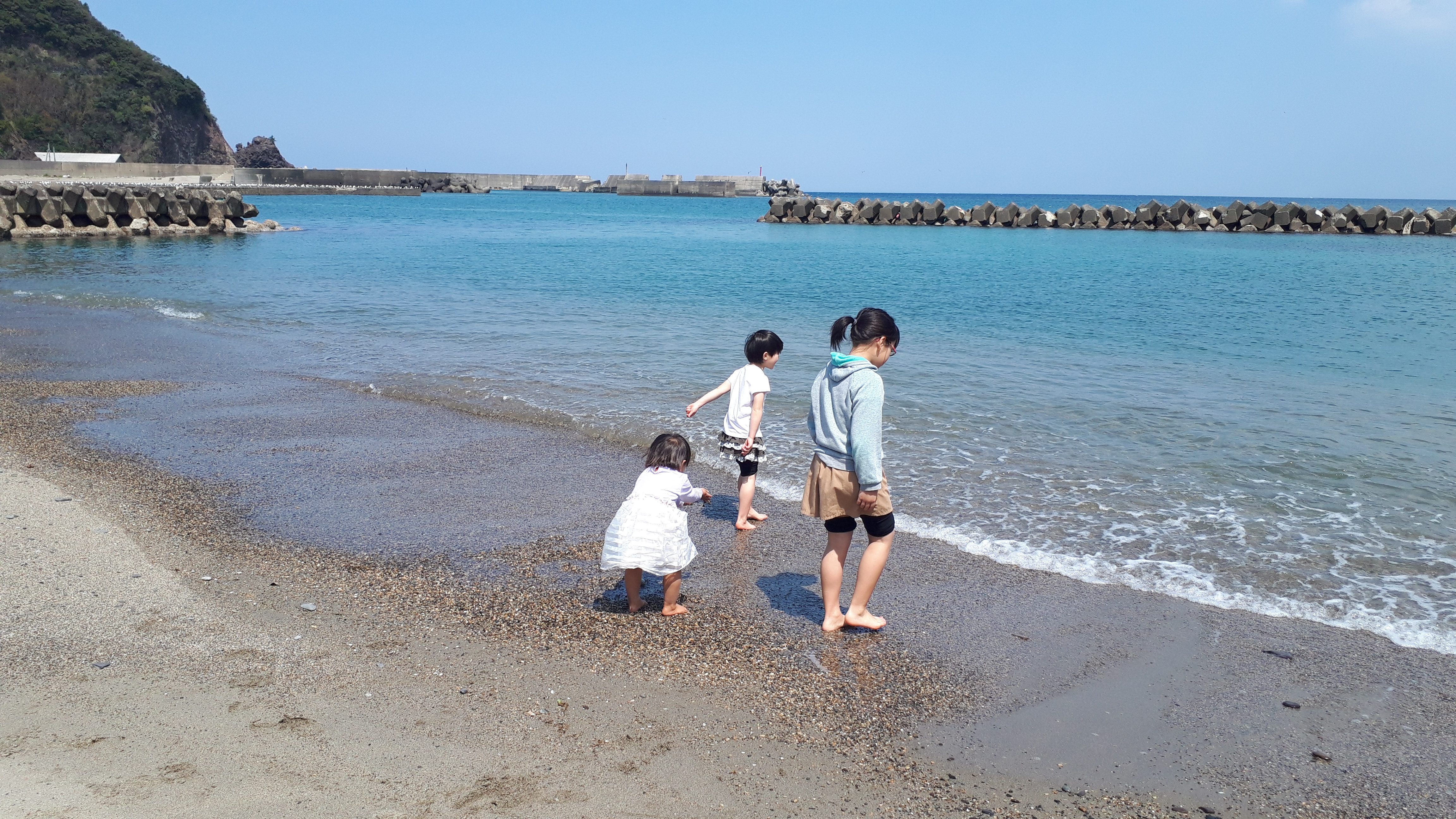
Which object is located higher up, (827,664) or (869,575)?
(869,575)

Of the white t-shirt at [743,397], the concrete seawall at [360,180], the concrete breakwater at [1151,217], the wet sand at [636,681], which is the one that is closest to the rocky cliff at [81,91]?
the concrete seawall at [360,180]

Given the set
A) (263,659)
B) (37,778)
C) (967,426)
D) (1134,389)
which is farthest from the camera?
(1134,389)

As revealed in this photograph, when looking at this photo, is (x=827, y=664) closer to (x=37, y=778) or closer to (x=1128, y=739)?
(x=1128, y=739)

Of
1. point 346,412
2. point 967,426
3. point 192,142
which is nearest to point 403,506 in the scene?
point 346,412

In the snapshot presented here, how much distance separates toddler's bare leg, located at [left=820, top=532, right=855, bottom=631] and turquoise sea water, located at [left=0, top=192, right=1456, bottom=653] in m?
1.77

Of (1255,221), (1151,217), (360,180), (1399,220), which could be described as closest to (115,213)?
(1151,217)

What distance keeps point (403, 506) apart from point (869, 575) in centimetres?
379

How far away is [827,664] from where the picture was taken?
4797mm

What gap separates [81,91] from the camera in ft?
282

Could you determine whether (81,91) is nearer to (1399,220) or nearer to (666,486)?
(1399,220)

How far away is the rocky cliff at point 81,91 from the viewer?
8062cm

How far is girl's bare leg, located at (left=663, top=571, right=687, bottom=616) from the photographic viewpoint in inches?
207

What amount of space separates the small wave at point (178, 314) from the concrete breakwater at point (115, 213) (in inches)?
881

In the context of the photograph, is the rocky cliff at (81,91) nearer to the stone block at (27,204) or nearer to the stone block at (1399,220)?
the stone block at (27,204)
